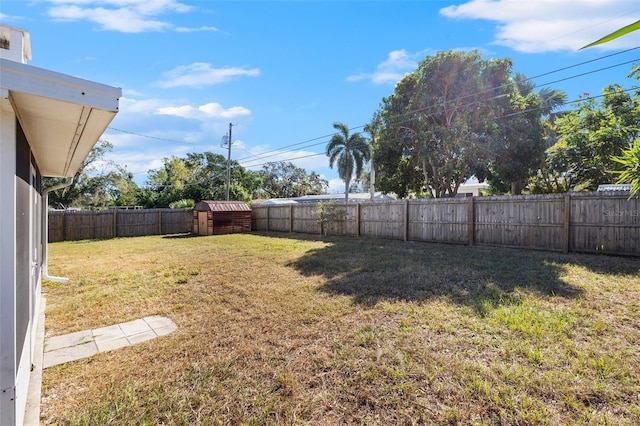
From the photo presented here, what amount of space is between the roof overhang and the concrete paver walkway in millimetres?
1991

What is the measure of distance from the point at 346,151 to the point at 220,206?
12.4m

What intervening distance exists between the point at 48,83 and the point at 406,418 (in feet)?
9.07

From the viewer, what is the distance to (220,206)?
15586mm

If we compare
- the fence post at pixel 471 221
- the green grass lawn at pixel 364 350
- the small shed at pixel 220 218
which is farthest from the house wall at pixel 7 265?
the small shed at pixel 220 218

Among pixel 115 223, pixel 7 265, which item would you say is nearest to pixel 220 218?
pixel 115 223

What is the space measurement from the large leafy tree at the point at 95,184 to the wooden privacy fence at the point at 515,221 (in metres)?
18.9

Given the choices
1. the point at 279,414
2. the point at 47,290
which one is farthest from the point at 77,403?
the point at 47,290

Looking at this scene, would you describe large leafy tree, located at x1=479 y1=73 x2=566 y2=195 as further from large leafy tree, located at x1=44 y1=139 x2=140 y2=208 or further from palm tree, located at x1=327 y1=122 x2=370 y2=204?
large leafy tree, located at x1=44 y1=139 x2=140 y2=208

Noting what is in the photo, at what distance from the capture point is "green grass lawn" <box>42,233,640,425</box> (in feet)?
6.93

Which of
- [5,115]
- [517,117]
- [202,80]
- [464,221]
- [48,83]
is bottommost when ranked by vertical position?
[464,221]

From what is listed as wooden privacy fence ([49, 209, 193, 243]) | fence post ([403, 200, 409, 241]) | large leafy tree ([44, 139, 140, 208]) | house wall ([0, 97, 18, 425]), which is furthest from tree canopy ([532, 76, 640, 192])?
large leafy tree ([44, 139, 140, 208])

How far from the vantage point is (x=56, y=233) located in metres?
13.5

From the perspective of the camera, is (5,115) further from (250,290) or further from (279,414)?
(250,290)

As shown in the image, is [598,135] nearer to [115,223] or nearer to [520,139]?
[520,139]
